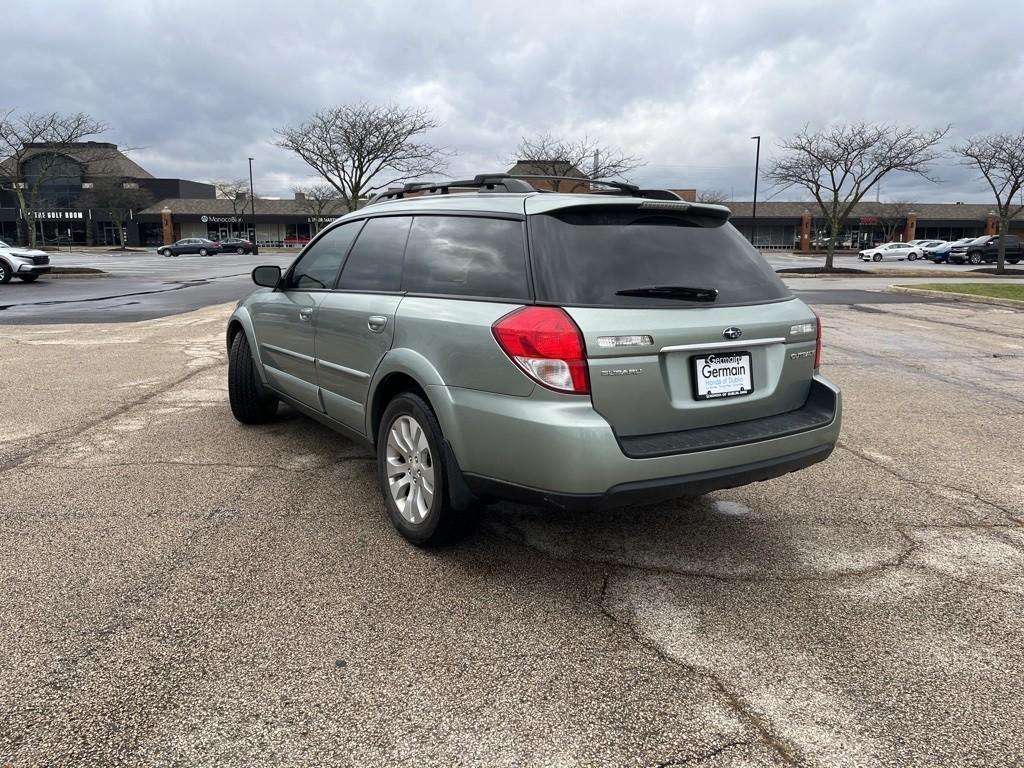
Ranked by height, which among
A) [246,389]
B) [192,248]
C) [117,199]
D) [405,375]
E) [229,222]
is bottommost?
[246,389]

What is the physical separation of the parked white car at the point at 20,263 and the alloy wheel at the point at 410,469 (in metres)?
24.3

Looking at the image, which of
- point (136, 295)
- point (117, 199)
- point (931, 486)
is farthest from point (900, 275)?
point (117, 199)

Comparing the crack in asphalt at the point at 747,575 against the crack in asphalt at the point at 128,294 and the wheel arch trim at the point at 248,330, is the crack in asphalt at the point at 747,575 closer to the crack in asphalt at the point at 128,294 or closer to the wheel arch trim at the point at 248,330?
the wheel arch trim at the point at 248,330

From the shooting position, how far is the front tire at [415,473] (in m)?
3.23

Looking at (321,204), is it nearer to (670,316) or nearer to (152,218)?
(152,218)

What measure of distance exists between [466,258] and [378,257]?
861 mm

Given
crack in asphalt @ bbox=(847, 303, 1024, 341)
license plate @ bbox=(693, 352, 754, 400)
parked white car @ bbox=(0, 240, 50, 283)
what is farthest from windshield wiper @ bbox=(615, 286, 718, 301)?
parked white car @ bbox=(0, 240, 50, 283)

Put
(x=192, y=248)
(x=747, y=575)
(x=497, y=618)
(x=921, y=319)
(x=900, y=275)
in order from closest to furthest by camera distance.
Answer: (x=497, y=618), (x=747, y=575), (x=921, y=319), (x=900, y=275), (x=192, y=248)

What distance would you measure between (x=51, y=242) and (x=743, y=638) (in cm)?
8442

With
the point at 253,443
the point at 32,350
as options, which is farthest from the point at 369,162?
the point at 253,443

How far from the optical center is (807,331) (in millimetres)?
3480

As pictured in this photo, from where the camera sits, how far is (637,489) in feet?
9.30

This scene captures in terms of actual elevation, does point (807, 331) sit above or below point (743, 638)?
above

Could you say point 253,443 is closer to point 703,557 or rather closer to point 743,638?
point 703,557
